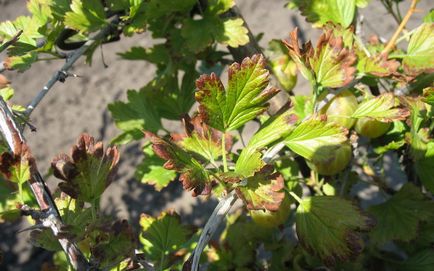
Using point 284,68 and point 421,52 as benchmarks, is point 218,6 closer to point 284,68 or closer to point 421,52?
point 284,68

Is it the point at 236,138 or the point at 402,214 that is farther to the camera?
the point at 236,138

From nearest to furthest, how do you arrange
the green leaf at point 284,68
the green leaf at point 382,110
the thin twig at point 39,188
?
the thin twig at point 39,188 → the green leaf at point 382,110 → the green leaf at point 284,68

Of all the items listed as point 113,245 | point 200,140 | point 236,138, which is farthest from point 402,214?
point 113,245

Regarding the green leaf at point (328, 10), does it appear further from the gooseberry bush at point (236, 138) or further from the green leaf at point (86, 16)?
the green leaf at point (86, 16)

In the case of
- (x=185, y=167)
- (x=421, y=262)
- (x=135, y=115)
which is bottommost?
(x=421, y=262)

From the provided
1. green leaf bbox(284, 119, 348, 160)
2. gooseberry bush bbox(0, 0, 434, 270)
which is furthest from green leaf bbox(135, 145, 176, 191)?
green leaf bbox(284, 119, 348, 160)

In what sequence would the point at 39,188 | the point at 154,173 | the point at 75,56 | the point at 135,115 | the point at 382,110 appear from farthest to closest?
the point at 135,115
the point at 154,173
the point at 75,56
the point at 382,110
the point at 39,188

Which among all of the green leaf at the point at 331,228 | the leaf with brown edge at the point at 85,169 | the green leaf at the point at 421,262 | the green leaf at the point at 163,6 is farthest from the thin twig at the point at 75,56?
the green leaf at the point at 421,262

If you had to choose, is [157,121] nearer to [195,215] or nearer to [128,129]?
[128,129]
